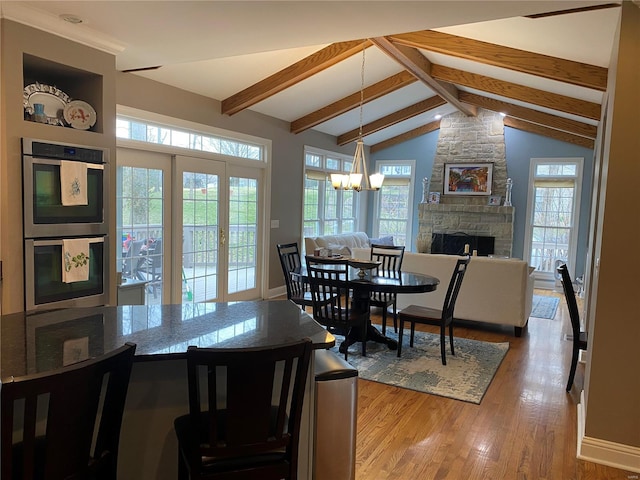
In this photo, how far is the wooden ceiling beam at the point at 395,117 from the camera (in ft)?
26.5

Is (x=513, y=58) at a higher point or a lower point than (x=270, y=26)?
higher

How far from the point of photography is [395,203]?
384 inches

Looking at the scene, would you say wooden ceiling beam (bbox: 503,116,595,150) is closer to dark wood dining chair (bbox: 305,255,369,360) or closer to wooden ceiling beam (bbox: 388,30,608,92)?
wooden ceiling beam (bbox: 388,30,608,92)

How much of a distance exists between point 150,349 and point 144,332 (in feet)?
0.74

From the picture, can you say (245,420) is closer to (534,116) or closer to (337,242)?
(337,242)

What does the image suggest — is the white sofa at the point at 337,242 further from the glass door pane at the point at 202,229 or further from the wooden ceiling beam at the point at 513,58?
the wooden ceiling beam at the point at 513,58

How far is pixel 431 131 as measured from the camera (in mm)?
9297

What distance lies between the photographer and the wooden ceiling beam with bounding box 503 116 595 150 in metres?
7.97

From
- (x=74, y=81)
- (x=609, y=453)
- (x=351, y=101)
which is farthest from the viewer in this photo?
(x=351, y=101)

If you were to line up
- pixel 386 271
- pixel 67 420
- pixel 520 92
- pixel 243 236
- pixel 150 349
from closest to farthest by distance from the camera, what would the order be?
pixel 67 420 < pixel 150 349 < pixel 386 271 < pixel 520 92 < pixel 243 236

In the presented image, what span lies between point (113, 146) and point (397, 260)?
11.5 ft

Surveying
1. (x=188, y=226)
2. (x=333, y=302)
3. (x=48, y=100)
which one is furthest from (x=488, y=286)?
(x=48, y=100)

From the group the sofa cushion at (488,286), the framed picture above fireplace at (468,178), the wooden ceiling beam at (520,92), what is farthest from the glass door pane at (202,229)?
the framed picture above fireplace at (468,178)

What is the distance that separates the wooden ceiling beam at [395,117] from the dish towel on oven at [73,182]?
6.05 m
